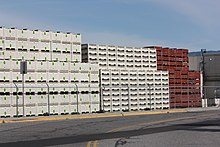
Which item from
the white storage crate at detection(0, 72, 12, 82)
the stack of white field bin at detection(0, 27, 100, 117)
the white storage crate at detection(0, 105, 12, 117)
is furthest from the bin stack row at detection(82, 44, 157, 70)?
the white storage crate at detection(0, 105, 12, 117)

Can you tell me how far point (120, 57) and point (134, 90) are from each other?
234 centimetres

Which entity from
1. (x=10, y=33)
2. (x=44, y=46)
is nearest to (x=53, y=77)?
(x=44, y=46)

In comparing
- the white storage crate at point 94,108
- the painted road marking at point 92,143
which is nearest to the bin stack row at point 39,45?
the white storage crate at point 94,108

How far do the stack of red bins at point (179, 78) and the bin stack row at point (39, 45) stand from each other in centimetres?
853

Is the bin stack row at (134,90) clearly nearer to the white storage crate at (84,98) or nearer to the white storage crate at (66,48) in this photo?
the white storage crate at (84,98)

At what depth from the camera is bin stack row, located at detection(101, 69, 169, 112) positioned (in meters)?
30.3

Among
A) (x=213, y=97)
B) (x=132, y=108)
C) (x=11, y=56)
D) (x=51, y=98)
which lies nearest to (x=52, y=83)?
(x=51, y=98)

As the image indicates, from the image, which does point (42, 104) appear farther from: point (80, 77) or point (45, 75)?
point (80, 77)

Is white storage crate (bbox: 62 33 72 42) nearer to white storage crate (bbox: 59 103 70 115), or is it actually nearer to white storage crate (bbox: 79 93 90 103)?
white storage crate (bbox: 79 93 90 103)

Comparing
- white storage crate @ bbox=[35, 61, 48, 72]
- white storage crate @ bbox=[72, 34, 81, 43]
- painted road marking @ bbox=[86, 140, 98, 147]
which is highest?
white storage crate @ bbox=[72, 34, 81, 43]

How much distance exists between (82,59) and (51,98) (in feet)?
15.1

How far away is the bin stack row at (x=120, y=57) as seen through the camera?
30438 millimetres

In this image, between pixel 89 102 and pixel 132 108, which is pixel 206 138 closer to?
pixel 89 102

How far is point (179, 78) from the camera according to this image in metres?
36.0
